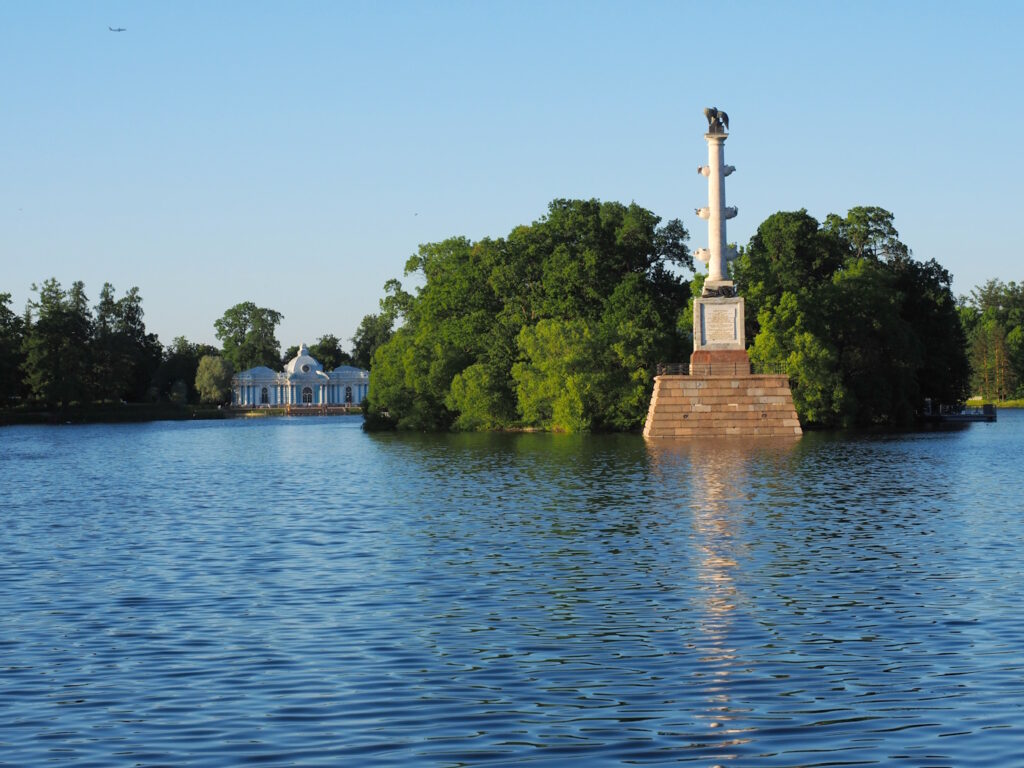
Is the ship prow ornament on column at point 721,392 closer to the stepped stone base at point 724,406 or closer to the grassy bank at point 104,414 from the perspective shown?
the stepped stone base at point 724,406

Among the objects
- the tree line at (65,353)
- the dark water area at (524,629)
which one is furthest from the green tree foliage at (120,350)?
the dark water area at (524,629)

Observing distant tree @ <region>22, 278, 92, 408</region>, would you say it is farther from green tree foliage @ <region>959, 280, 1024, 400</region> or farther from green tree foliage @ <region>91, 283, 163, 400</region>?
green tree foliage @ <region>959, 280, 1024, 400</region>

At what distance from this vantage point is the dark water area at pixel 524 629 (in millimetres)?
12891

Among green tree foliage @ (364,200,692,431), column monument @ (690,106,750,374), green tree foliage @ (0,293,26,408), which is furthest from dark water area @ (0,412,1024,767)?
green tree foliage @ (0,293,26,408)

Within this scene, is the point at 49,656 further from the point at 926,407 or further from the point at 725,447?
the point at 926,407

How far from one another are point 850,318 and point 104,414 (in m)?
104

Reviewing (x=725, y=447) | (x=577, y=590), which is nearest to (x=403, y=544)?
(x=577, y=590)

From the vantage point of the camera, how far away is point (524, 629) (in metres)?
18.4

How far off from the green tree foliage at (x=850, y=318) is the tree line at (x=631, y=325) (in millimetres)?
115

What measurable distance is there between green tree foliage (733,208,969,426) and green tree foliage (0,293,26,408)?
86.9 metres

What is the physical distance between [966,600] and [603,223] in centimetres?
8468

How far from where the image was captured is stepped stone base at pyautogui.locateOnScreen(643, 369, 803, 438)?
72688mm

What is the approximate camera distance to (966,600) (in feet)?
66.2

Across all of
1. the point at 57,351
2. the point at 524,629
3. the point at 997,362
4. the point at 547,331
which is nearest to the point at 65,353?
the point at 57,351
